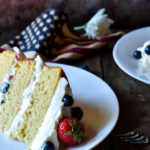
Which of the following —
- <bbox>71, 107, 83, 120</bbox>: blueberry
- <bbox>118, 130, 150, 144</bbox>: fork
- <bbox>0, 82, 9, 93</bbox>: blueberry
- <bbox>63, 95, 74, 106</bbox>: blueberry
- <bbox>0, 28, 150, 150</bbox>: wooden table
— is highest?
<bbox>63, 95, 74, 106</bbox>: blueberry

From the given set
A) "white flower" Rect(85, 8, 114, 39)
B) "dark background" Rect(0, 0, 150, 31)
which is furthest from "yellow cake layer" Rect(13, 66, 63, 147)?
"dark background" Rect(0, 0, 150, 31)

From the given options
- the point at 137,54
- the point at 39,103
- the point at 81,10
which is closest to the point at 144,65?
the point at 137,54

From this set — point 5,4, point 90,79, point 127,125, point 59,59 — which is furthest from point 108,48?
point 5,4

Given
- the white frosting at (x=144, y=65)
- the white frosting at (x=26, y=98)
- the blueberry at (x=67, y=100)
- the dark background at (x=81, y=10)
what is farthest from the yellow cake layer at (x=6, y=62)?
the dark background at (x=81, y=10)

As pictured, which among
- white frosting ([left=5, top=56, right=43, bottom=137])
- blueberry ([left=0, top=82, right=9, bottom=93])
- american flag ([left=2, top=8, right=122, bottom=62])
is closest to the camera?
white frosting ([left=5, top=56, right=43, bottom=137])

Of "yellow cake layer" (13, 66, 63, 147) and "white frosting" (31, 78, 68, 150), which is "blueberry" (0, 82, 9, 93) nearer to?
"yellow cake layer" (13, 66, 63, 147)

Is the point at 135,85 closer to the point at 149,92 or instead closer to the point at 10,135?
the point at 149,92

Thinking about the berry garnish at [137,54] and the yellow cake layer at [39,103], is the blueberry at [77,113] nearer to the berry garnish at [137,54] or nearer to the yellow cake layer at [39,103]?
the yellow cake layer at [39,103]
